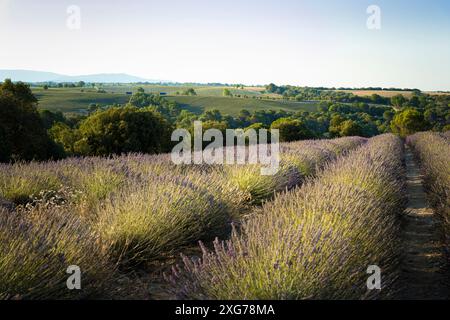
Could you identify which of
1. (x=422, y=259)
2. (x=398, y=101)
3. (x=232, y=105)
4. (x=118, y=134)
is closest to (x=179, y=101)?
(x=232, y=105)

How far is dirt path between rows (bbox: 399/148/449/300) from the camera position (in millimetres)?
3061

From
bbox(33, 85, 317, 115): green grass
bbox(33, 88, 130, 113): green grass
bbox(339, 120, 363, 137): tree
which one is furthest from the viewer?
bbox(33, 85, 317, 115): green grass

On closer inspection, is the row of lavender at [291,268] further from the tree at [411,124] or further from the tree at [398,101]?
the tree at [398,101]

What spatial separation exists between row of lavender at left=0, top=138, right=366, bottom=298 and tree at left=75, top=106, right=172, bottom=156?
50.1ft

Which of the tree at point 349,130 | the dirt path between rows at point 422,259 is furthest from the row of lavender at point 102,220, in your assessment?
the tree at point 349,130

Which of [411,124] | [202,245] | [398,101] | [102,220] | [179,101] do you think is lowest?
[411,124]

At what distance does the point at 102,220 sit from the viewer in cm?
361

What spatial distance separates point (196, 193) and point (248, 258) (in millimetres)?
1977

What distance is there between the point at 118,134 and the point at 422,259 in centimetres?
2013

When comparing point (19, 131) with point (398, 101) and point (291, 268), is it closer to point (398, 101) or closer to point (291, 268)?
point (291, 268)

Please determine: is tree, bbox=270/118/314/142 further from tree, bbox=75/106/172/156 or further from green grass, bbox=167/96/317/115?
green grass, bbox=167/96/317/115

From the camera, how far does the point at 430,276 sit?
3389 millimetres

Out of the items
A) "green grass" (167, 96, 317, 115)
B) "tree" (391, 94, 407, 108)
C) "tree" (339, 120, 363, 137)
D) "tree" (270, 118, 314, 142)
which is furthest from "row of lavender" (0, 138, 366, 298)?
"tree" (391, 94, 407, 108)

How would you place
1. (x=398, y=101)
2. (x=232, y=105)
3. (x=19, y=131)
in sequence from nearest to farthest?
(x=19, y=131) → (x=398, y=101) → (x=232, y=105)
